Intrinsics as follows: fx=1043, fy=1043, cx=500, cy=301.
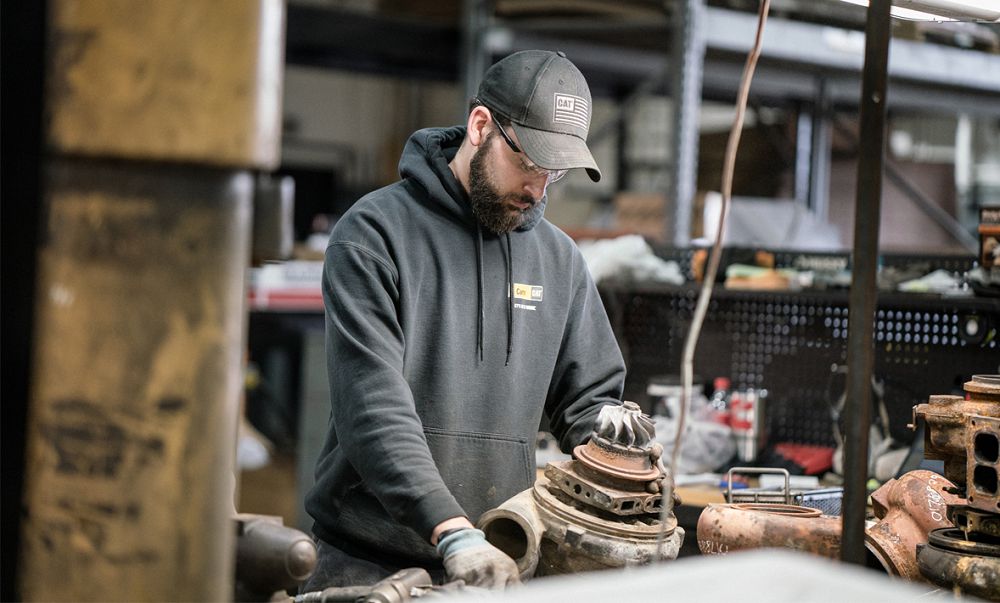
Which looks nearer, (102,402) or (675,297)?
(102,402)

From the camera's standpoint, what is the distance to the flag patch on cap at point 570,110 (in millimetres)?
2029

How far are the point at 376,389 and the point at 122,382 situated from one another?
0.91 metres

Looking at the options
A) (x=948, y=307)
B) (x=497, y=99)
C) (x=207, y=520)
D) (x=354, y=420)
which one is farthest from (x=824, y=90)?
(x=207, y=520)

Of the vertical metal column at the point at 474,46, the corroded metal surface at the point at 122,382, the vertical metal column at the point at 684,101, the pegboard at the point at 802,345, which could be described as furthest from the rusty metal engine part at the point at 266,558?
the vertical metal column at the point at 474,46

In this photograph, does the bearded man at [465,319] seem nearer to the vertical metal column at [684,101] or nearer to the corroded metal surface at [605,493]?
the corroded metal surface at [605,493]

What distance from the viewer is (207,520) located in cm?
91

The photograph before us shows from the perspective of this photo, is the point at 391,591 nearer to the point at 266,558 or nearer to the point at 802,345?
the point at 266,558

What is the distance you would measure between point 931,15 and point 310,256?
514cm

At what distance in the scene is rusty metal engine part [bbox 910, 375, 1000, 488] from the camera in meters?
1.69

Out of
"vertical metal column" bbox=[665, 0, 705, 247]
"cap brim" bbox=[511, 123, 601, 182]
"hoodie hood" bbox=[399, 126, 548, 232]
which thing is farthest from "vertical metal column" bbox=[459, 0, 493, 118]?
"cap brim" bbox=[511, 123, 601, 182]

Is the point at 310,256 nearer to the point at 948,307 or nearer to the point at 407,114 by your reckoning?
the point at 948,307

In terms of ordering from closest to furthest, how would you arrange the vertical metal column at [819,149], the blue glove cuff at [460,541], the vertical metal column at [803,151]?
the blue glove cuff at [460,541] → the vertical metal column at [819,149] → the vertical metal column at [803,151]

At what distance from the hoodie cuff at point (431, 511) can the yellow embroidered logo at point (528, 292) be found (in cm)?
61

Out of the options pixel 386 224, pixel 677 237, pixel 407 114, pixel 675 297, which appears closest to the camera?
pixel 386 224
